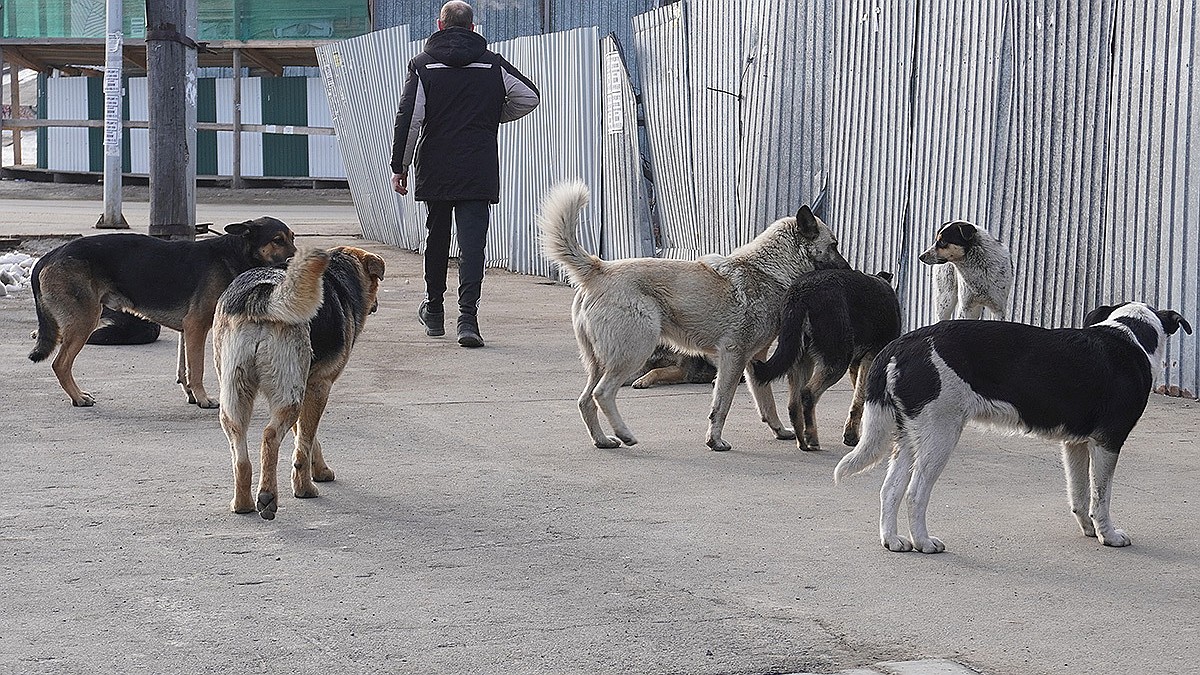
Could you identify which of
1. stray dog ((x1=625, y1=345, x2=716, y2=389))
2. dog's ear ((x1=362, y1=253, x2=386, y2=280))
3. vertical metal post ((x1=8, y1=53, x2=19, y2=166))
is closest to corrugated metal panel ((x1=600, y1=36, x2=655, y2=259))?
stray dog ((x1=625, y1=345, x2=716, y2=389))

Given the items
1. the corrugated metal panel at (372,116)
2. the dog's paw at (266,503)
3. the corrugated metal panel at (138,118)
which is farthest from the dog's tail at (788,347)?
the corrugated metal panel at (138,118)

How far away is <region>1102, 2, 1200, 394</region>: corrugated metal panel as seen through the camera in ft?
25.4

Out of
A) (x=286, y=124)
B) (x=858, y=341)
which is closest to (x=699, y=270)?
(x=858, y=341)

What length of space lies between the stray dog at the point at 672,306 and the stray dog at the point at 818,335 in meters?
0.18

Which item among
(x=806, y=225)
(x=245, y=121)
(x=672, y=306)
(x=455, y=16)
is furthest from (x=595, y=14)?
(x=672, y=306)

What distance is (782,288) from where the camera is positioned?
714cm

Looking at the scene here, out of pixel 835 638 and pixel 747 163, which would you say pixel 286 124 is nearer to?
pixel 747 163

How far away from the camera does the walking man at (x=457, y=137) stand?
10164 mm

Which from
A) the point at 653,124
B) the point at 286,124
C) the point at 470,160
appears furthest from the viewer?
the point at 286,124

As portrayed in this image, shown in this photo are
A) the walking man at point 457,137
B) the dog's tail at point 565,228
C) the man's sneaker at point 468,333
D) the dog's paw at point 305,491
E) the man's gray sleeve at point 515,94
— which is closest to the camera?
the dog's paw at point 305,491

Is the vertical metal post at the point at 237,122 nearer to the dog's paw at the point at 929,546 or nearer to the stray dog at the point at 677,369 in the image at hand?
the stray dog at the point at 677,369

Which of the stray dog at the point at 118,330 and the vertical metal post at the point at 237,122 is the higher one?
the vertical metal post at the point at 237,122

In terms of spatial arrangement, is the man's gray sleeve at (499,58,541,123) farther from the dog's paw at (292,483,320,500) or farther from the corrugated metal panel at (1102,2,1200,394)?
the dog's paw at (292,483,320,500)

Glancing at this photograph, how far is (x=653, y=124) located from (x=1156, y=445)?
6.85 meters
